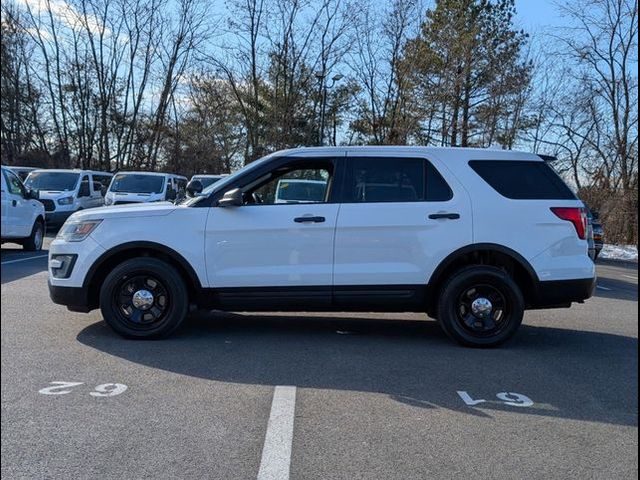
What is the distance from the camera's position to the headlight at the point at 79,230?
620 cm

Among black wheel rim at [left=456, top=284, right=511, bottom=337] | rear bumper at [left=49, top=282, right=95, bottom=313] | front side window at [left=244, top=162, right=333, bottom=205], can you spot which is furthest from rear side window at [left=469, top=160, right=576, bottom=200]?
rear bumper at [left=49, top=282, right=95, bottom=313]

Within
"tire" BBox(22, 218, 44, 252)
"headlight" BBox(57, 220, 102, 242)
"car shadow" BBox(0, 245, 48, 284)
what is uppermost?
"headlight" BBox(57, 220, 102, 242)

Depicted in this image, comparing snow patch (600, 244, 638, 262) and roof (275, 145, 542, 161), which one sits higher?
roof (275, 145, 542, 161)

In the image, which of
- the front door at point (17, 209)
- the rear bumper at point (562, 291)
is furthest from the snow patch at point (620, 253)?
the front door at point (17, 209)

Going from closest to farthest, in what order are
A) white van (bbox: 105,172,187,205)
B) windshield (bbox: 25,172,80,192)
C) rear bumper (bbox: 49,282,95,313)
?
rear bumper (bbox: 49,282,95,313)
white van (bbox: 105,172,187,205)
windshield (bbox: 25,172,80,192)

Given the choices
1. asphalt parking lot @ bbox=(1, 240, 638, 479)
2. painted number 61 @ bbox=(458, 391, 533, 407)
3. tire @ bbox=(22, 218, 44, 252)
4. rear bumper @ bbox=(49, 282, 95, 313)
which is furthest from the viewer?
tire @ bbox=(22, 218, 44, 252)

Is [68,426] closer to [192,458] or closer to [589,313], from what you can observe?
[192,458]

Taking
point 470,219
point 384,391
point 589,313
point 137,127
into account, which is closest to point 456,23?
point 137,127

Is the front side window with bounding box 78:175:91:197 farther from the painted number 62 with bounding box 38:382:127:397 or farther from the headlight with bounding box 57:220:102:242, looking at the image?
the painted number 62 with bounding box 38:382:127:397

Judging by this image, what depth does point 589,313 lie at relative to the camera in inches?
345

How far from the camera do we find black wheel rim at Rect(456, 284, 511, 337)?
6.30 m

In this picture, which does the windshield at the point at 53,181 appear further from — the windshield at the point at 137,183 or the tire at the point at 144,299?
the tire at the point at 144,299

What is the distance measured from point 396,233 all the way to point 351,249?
46 centimetres

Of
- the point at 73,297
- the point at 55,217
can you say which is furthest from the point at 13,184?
the point at 73,297
